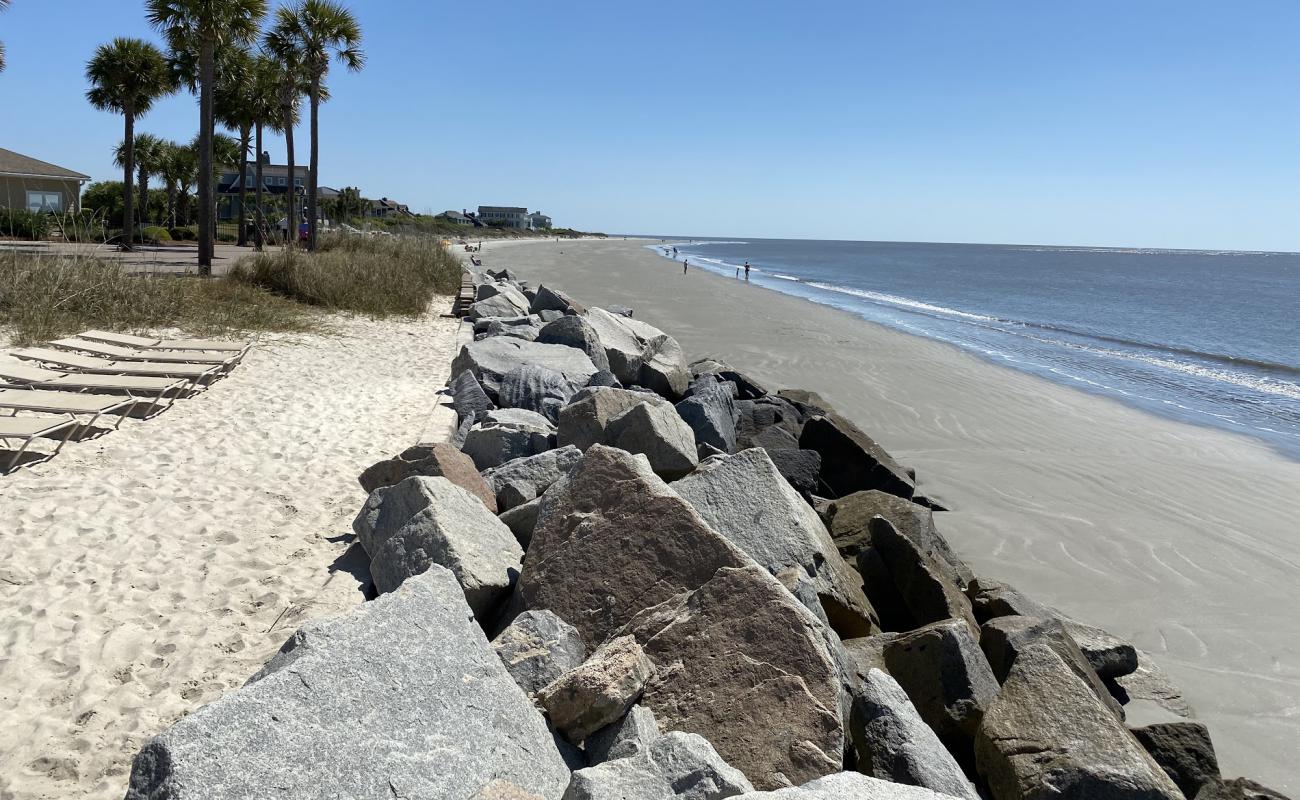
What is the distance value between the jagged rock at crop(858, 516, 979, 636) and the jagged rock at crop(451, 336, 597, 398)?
4.73 meters

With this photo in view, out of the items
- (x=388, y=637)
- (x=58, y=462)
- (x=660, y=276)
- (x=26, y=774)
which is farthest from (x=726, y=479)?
(x=660, y=276)

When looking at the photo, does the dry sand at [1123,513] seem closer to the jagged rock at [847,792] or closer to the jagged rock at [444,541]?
the jagged rock at [847,792]

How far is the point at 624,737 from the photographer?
291 cm

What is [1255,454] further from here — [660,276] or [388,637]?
[660,276]

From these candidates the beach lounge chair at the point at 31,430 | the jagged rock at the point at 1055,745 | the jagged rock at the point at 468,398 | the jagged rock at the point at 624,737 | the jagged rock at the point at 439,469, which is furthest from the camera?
the jagged rock at the point at 468,398

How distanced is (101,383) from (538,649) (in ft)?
22.3

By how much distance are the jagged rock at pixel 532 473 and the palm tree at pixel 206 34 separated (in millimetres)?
17791

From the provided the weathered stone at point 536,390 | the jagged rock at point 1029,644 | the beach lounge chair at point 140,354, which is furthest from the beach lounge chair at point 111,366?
the jagged rock at point 1029,644

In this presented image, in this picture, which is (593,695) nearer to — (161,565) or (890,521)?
(161,565)

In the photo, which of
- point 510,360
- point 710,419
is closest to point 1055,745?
point 710,419

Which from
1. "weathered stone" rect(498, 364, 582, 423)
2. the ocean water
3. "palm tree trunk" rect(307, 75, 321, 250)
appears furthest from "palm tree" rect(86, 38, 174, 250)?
"weathered stone" rect(498, 364, 582, 423)

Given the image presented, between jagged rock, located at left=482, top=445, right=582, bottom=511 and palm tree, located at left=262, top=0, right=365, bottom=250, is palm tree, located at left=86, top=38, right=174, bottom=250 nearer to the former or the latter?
palm tree, located at left=262, top=0, right=365, bottom=250

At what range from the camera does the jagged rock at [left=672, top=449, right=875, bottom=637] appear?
438 cm

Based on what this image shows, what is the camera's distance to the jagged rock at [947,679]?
12.1 ft
